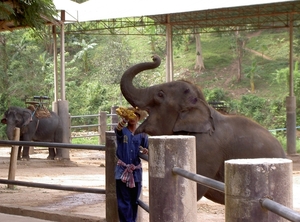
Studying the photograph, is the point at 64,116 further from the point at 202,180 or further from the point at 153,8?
the point at 202,180

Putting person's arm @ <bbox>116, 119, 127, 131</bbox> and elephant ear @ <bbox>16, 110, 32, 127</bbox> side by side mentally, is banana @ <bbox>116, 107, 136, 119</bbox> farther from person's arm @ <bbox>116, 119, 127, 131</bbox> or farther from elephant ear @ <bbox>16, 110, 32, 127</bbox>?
elephant ear @ <bbox>16, 110, 32, 127</bbox>

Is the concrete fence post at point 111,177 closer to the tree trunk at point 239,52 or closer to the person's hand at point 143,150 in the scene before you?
the person's hand at point 143,150

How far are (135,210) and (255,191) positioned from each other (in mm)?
3450

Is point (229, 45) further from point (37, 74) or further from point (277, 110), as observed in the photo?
point (37, 74)

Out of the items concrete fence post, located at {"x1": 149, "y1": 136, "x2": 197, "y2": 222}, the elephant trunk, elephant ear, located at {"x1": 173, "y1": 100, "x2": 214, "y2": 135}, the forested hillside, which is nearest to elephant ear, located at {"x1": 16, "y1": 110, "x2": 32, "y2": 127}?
the forested hillside

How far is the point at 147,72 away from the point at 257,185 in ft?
122

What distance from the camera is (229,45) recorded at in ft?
143

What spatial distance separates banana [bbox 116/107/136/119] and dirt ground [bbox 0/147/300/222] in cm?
93

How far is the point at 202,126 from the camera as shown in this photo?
6820 millimetres

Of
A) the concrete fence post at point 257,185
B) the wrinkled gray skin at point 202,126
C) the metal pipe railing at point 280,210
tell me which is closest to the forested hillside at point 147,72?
the wrinkled gray skin at point 202,126

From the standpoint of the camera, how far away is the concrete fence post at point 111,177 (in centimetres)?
629

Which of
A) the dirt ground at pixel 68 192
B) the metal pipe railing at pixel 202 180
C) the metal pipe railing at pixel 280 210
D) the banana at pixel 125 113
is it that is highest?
the banana at pixel 125 113

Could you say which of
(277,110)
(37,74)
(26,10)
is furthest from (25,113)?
(277,110)

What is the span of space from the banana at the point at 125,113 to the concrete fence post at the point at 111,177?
36cm
